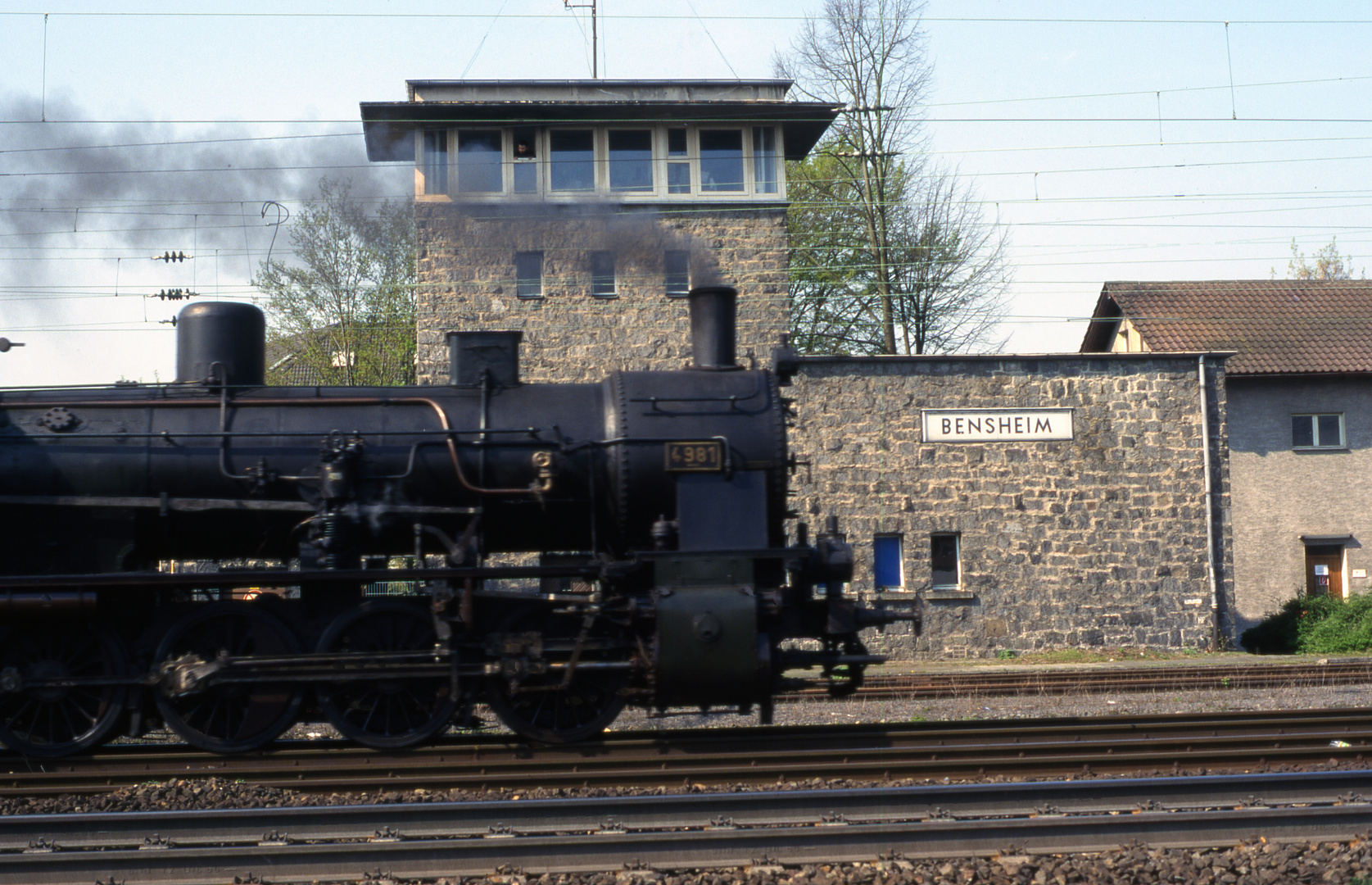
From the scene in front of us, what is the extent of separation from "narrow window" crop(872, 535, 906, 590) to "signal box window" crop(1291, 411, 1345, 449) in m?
11.9

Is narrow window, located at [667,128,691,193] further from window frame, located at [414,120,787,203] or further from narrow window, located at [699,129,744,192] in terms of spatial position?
narrow window, located at [699,129,744,192]

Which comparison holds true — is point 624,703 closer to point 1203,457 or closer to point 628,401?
point 628,401

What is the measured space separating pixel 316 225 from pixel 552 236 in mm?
11988

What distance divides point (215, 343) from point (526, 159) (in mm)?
12957

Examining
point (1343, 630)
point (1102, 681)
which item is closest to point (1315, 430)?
point (1343, 630)

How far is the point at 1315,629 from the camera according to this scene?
1947cm

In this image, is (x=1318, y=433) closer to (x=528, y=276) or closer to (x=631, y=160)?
(x=631, y=160)

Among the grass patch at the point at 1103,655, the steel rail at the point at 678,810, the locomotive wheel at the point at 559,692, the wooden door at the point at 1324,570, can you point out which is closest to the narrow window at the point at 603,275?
the grass patch at the point at 1103,655

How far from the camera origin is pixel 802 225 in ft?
99.0

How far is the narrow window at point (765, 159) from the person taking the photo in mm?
21844

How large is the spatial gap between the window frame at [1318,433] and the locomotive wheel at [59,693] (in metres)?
23.8

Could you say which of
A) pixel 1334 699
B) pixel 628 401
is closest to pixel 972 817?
pixel 628 401

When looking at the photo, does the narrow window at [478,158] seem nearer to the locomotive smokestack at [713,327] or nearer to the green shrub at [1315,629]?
the locomotive smokestack at [713,327]

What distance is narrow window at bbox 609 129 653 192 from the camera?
2114cm
